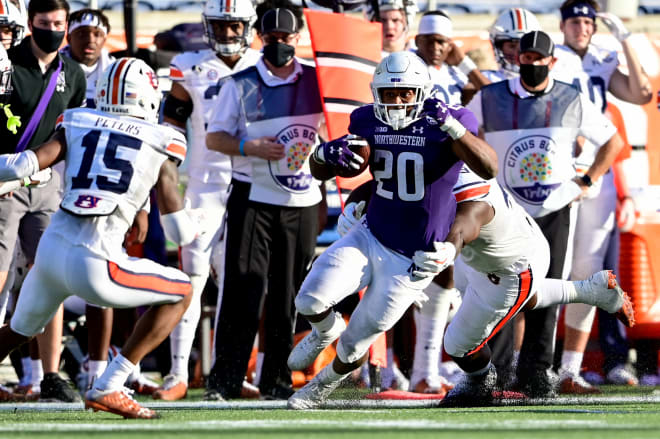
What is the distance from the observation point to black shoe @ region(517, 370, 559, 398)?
22.5ft

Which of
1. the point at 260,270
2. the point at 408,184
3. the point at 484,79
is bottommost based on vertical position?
the point at 260,270

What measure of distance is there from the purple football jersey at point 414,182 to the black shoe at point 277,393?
1.52 meters

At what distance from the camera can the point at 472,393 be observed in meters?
6.35

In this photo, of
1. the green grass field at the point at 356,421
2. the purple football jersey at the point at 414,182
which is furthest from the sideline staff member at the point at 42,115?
the purple football jersey at the point at 414,182

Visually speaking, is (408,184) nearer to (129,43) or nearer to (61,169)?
(61,169)

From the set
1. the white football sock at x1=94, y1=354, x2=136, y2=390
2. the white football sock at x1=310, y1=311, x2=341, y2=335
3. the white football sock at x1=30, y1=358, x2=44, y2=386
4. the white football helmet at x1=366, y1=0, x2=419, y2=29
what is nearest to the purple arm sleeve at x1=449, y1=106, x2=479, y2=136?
the white football sock at x1=310, y1=311, x2=341, y2=335

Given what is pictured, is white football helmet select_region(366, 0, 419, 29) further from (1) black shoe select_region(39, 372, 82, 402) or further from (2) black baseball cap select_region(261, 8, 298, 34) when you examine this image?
(1) black shoe select_region(39, 372, 82, 402)

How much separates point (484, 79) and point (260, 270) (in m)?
1.79

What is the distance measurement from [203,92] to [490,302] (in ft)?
7.39

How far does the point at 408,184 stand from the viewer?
592cm

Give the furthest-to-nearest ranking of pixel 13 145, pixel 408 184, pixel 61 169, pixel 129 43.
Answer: pixel 129 43
pixel 61 169
pixel 13 145
pixel 408 184

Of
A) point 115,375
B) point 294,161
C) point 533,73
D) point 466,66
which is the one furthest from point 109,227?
point 466,66

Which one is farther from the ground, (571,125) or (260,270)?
(571,125)

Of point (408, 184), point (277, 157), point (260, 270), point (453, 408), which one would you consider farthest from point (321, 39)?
point (453, 408)
